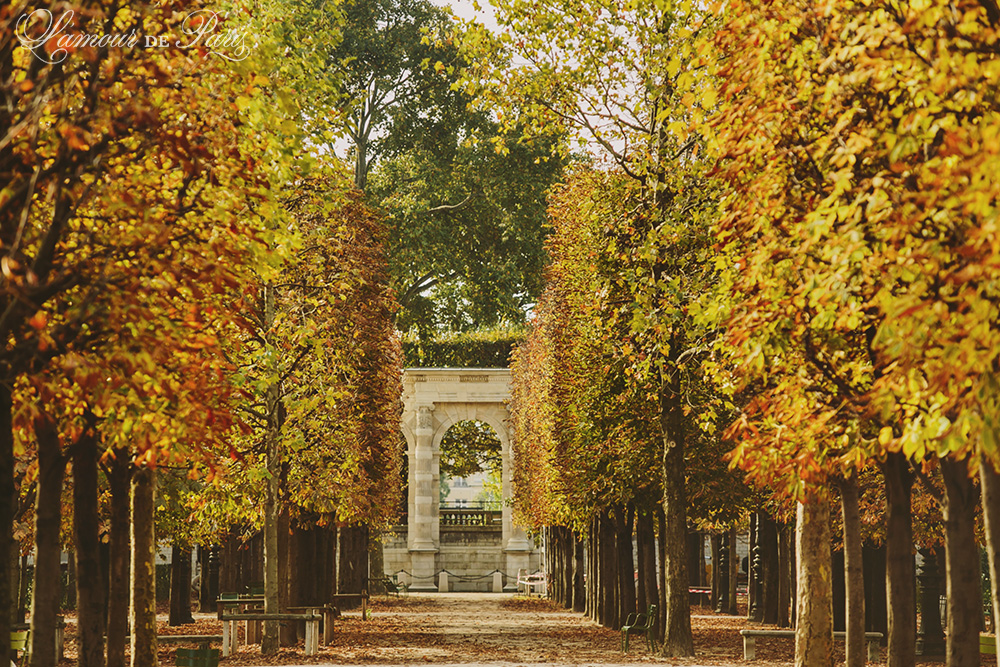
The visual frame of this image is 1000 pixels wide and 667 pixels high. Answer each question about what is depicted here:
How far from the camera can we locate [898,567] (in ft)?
39.7

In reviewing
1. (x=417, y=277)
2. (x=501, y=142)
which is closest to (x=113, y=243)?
(x=501, y=142)

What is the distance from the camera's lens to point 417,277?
41438mm

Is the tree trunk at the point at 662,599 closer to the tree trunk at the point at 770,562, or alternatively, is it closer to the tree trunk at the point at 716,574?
the tree trunk at the point at 770,562

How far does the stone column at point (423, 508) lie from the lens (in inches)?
2409

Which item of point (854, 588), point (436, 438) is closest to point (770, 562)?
point (854, 588)

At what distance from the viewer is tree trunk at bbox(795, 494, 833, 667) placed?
1485 cm

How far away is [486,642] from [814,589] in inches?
499

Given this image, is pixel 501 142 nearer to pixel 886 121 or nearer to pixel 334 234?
pixel 334 234

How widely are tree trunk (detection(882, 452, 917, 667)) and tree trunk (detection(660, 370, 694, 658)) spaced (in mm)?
7590

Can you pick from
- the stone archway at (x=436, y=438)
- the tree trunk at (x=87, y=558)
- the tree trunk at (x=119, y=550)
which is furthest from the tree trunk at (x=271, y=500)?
the stone archway at (x=436, y=438)

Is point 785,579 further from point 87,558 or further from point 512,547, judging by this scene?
point 512,547

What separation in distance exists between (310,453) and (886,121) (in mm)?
16486

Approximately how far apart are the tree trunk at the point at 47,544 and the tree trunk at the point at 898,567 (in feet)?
25.8

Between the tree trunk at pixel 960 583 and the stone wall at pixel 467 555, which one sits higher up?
the tree trunk at pixel 960 583
